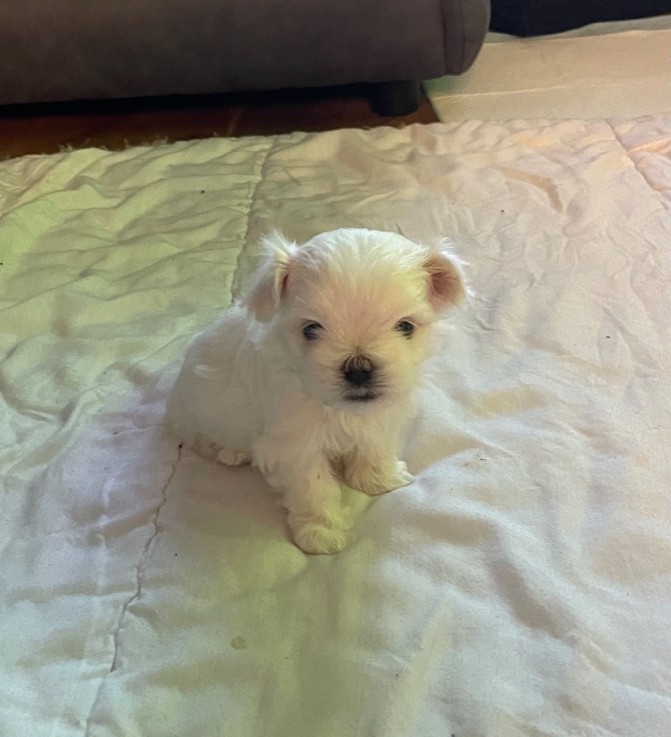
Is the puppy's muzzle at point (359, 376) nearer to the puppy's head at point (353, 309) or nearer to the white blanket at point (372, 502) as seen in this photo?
the puppy's head at point (353, 309)

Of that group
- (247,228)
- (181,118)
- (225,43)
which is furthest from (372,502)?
(181,118)

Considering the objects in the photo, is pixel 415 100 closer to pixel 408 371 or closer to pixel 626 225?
pixel 626 225

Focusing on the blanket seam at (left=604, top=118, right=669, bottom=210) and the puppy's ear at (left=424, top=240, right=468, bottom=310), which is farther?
A: the blanket seam at (left=604, top=118, right=669, bottom=210)

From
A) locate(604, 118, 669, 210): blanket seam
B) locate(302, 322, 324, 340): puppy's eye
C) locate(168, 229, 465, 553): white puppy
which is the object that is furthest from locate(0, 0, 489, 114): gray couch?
locate(302, 322, 324, 340): puppy's eye

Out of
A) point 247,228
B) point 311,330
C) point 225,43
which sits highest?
point 225,43

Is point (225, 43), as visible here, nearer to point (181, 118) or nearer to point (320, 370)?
point (181, 118)

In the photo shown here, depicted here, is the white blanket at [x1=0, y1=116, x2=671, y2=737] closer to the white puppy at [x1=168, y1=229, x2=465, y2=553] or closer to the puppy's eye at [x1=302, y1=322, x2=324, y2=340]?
the white puppy at [x1=168, y1=229, x2=465, y2=553]

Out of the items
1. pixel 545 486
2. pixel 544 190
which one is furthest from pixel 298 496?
pixel 544 190
